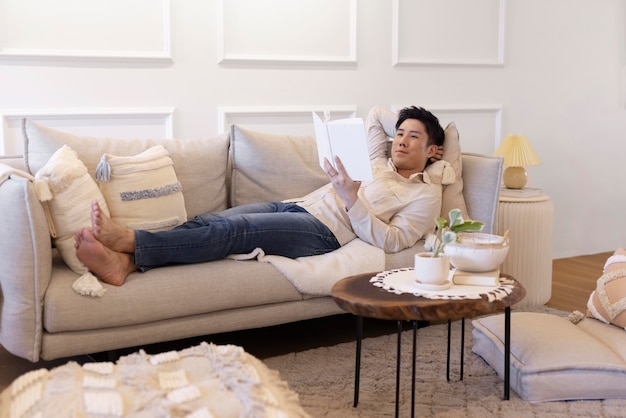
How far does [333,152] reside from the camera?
8.64 feet

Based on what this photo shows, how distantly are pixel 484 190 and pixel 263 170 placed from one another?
920 mm

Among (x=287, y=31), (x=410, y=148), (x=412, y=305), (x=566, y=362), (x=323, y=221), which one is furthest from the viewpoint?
(x=287, y=31)

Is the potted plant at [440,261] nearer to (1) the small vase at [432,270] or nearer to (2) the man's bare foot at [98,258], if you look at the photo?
(1) the small vase at [432,270]

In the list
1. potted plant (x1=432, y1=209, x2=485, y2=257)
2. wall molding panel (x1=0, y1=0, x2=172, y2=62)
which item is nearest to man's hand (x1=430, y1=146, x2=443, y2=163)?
potted plant (x1=432, y1=209, x2=485, y2=257)

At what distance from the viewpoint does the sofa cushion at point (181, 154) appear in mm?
2713

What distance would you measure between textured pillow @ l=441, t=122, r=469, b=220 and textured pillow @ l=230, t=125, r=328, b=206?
566 millimetres

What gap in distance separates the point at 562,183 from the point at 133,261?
2997mm

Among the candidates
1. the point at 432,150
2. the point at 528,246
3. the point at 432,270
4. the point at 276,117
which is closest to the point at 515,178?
the point at 528,246

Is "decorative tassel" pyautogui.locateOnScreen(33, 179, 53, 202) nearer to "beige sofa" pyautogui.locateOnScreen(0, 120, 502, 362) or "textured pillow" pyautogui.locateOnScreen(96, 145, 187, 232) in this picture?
"beige sofa" pyautogui.locateOnScreen(0, 120, 502, 362)

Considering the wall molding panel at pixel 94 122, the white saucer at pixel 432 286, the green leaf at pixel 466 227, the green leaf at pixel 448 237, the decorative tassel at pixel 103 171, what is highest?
the wall molding panel at pixel 94 122

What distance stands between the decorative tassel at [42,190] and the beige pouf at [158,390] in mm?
946

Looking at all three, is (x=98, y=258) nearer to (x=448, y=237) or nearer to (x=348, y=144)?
(x=348, y=144)

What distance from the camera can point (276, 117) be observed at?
3.67 meters

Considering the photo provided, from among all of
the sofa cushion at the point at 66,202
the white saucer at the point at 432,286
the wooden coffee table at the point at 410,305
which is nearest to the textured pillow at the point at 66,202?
the sofa cushion at the point at 66,202
